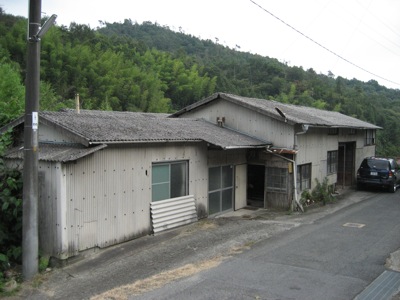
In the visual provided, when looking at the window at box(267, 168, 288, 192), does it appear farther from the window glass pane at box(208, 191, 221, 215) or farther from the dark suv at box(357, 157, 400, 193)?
the dark suv at box(357, 157, 400, 193)

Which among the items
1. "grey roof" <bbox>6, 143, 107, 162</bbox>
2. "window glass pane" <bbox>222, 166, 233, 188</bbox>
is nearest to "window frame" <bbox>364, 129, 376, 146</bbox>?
"window glass pane" <bbox>222, 166, 233, 188</bbox>

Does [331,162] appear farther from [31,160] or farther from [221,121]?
[31,160]

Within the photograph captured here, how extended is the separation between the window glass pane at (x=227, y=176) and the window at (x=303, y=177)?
2975 mm

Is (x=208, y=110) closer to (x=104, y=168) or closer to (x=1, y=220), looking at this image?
(x=104, y=168)

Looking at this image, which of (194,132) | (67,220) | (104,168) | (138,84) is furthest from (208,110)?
(138,84)

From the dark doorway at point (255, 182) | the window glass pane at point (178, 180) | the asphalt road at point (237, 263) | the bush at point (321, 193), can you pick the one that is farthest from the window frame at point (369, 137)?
the window glass pane at point (178, 180)

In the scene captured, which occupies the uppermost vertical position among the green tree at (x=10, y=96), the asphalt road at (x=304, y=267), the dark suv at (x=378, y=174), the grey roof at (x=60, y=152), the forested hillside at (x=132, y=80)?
the forested hillside at (x=132, y=80)

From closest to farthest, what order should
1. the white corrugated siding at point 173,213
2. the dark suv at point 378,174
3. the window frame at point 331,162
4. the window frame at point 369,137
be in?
1. the white corrugated siding at point 173,213
2. the window frame at point 331,162
3. the dark suv at point 378,174
4. the window frame at point 369,137

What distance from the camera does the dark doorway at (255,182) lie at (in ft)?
54.7

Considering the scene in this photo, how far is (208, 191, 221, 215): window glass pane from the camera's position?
13.6 m

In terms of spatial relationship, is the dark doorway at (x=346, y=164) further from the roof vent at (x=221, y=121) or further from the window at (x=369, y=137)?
the roof vent at (x=221, y=121)

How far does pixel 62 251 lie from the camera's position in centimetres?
855

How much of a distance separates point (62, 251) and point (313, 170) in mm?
11613

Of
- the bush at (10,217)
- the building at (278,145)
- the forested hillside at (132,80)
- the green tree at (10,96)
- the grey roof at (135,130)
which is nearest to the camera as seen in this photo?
the bush at (10,217)
